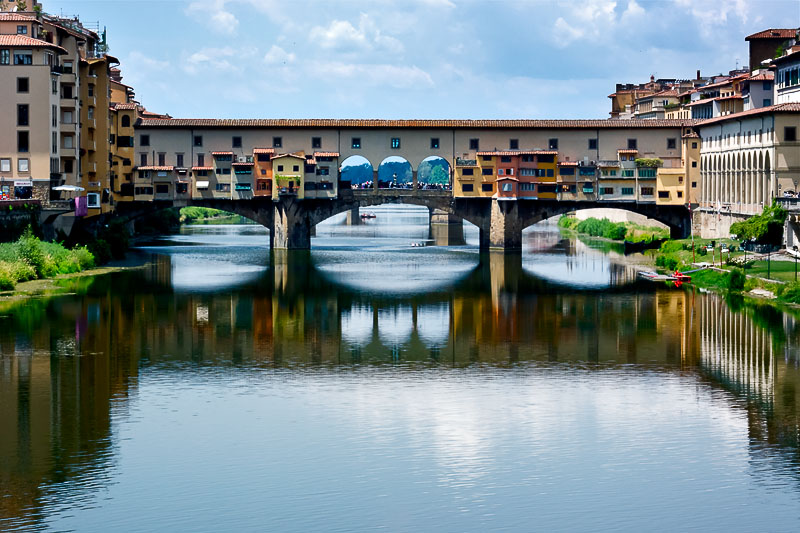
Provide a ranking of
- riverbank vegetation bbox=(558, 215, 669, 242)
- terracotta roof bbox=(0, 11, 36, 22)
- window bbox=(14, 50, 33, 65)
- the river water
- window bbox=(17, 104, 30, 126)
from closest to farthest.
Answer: the river water, window bbox=(14, 50, 33, 65), window bbox=(17, 104, 30, 126), terracotta roof bbox=(0, 11, 36, 22), riverbank vegetation bbox=(558, 215, 669, 242)

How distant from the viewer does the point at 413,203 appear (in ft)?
310

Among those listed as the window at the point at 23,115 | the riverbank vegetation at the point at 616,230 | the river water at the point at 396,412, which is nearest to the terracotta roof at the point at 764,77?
the riverbank vegetation at the point at 616,230

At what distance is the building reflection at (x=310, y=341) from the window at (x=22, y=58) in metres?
13.9

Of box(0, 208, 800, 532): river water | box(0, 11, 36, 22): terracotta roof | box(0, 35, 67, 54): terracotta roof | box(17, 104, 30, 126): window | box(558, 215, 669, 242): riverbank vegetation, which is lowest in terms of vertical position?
box(0, 208, 800, 532): river water

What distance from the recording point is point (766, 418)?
111 feet

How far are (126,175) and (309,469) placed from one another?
222ft

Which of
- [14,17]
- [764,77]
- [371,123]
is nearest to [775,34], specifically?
[764,77]

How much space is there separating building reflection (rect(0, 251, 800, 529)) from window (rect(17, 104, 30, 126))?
11076mm

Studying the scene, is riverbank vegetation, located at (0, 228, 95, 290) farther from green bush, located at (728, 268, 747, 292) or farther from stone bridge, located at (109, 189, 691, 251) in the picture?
green bush, located at (728, 268, 747, 292)

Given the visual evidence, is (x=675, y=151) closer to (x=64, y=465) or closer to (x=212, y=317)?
(x=212, y=317)

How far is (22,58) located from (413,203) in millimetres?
32875

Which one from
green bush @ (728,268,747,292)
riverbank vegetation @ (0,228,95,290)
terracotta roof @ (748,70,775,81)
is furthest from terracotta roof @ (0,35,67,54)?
terracotta roof @ (748,70,775,81)

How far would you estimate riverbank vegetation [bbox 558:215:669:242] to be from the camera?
103 meters

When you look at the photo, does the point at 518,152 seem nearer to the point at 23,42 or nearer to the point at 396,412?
the point at 23,42
